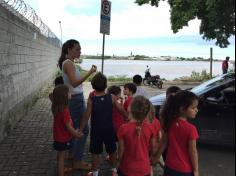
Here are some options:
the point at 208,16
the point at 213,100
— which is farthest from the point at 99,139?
the point at 208,16

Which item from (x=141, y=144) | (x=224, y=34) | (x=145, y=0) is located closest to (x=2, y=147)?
(x=141, y=144)

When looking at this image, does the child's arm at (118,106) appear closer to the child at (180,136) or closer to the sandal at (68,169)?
the sandal at (68,169)

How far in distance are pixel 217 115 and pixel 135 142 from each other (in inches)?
151

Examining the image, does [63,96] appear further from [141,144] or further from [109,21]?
[109,21]

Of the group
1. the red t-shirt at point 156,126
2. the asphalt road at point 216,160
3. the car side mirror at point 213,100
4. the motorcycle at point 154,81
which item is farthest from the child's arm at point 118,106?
the motorcycle at point 154,81

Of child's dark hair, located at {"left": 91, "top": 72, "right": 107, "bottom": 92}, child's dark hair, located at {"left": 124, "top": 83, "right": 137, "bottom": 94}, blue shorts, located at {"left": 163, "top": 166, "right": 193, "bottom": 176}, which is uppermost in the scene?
child's dark hair, located at {"left": 91, "top": 72, "right": 107, "bottom": 92}

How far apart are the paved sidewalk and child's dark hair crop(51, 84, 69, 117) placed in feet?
3.48

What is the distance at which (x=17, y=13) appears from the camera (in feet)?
34.8

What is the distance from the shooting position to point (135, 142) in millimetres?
4203

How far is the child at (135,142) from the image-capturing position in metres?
4.19

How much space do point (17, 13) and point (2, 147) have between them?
4.17m

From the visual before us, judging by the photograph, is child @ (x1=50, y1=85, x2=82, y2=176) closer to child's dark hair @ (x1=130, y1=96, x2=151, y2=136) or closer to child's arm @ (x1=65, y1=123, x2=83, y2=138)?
child's arm @ (x1=65, y1=123, x2=83, y2=138)

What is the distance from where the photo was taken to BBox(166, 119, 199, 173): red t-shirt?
402 centimetres

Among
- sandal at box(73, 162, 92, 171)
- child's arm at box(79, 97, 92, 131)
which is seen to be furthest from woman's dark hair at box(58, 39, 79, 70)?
sandal at box(73, 162, 92, 171)
